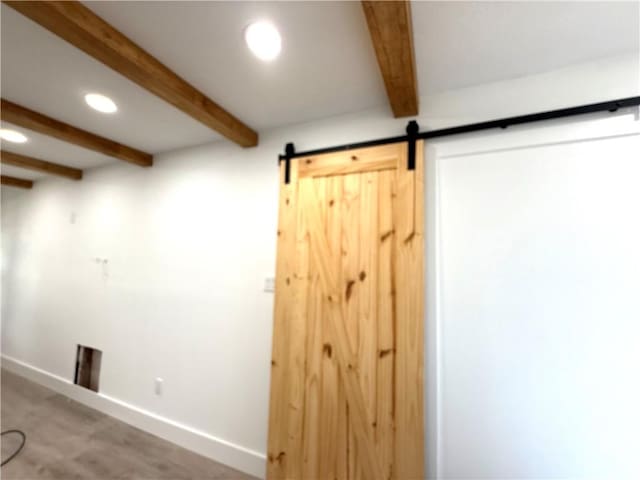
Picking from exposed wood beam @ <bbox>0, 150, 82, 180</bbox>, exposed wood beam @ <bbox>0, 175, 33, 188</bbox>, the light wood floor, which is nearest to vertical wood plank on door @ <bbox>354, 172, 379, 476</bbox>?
the light wood floor

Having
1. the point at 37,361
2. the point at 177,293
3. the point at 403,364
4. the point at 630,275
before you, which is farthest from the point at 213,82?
the point at 37,361

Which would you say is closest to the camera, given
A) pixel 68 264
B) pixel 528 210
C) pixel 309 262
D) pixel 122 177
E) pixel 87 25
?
pixel 87 25

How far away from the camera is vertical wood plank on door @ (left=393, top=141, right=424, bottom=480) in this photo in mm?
1508

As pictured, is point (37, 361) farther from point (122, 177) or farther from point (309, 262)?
point (309, 262)

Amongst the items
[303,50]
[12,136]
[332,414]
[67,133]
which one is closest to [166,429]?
[332,414]

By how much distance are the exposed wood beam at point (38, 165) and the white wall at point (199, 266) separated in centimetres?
17

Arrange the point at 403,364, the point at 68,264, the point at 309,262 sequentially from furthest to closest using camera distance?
the point at 68,264, the point at 309,262, the point at 403,364

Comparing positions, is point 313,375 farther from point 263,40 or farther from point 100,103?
point 100,103

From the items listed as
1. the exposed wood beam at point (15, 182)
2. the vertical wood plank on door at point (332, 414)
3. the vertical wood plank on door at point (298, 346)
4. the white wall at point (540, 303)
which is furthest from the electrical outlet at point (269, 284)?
the exposed wood beam at point (15, 182)

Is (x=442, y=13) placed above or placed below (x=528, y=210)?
above

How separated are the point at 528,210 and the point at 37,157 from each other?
4.33 m

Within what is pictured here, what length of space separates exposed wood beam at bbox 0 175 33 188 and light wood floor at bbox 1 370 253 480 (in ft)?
8.64

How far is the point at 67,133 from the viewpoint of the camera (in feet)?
7.30

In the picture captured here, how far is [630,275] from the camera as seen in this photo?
4.19 ft
